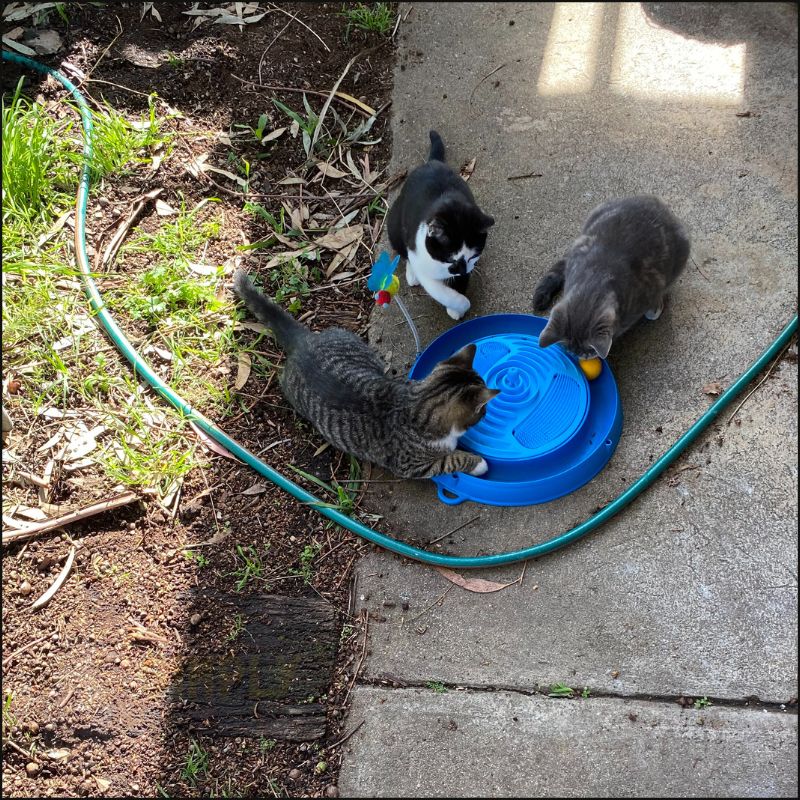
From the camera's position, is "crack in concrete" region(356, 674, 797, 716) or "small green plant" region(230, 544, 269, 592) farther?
"small green plant" region(230, 544, 269, 592)

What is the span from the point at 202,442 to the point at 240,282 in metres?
0.92

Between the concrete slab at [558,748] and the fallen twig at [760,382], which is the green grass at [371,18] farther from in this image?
the concrete slab at [558,748]

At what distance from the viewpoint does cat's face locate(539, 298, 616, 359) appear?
310 centimetres

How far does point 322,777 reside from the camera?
2807 millimetres

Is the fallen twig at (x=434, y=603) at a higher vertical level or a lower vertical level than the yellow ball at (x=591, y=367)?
lower

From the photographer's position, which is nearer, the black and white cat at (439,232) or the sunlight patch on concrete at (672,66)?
the black and white cat at (439,232)

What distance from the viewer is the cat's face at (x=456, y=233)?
338 centimetres

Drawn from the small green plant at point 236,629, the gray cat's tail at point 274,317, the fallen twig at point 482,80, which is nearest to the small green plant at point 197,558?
the small green plant at point 236,629

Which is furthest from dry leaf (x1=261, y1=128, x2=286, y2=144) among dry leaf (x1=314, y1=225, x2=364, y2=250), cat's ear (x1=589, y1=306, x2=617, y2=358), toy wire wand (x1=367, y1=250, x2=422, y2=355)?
cat's ear (x1=589, y1=306, x2=617, y2=358)

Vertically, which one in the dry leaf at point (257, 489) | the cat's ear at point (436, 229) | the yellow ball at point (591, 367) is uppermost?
the cat's ear at point (436, 229)

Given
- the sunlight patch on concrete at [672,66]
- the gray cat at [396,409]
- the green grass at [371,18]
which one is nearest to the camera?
the gray cat at [396,409]

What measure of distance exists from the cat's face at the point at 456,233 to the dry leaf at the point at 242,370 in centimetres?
122

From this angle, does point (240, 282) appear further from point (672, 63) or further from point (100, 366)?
point (672, 63)

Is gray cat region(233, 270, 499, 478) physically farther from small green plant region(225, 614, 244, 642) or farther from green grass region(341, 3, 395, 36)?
green grass region(341, 3, 395, 36)
